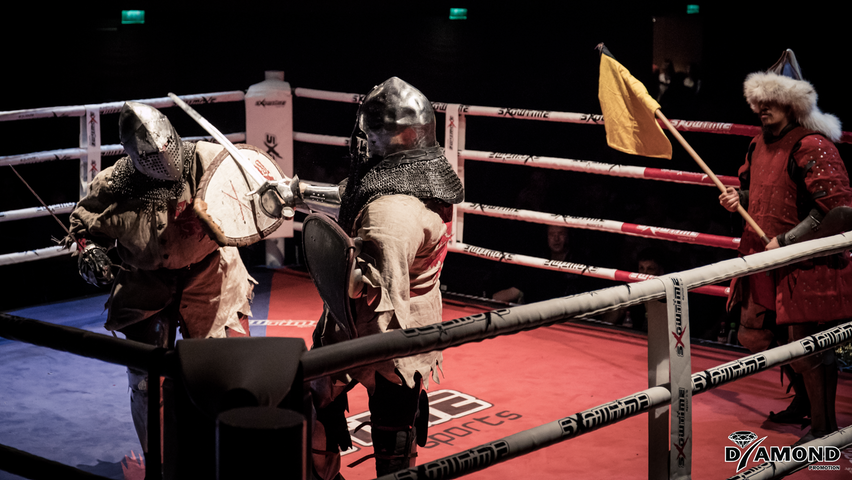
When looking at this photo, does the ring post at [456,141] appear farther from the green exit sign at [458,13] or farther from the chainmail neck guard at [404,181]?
the chainmail neck guard at [404,181]

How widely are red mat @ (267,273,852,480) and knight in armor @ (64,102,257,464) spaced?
0.90 m

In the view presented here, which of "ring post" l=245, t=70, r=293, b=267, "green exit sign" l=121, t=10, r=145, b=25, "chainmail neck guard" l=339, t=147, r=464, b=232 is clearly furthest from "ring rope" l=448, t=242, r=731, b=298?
"green exit sign" l=121, t=10, r=145, b=25

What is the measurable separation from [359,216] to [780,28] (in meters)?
4.12

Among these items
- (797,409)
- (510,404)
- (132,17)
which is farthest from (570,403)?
(132,17)

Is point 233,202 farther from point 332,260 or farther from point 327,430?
point 332,260

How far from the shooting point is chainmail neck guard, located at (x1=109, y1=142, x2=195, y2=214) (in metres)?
3.23

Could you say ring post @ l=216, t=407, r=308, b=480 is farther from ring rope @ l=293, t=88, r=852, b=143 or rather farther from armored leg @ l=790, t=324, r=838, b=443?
ring rope @ l=293, t=88, r=852, b=143

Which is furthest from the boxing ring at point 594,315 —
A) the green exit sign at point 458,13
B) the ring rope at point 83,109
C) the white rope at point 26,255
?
the green exit sign at point 458,13

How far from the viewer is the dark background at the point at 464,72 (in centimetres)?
561

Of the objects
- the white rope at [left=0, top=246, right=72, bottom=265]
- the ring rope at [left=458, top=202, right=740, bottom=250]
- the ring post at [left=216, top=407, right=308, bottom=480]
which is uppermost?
the ring post at [left=216, top=407, right=308, bottom=480]

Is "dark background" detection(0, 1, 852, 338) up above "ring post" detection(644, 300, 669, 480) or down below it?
above

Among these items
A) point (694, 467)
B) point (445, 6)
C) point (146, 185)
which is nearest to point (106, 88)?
point (445, 6)

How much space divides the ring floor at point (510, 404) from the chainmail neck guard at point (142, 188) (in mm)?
1109

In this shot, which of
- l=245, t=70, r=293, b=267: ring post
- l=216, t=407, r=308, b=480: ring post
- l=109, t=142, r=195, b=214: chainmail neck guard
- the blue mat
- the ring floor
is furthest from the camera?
l=245, t=70, r=293, b=267: ring post
